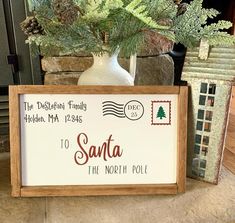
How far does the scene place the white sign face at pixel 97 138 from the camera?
2.36 feet

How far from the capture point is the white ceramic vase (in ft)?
2.61

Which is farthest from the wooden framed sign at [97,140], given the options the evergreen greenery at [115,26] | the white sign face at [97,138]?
the evergreen greenery at [115,26]

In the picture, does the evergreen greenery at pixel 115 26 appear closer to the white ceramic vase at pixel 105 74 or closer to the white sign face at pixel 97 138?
the white ceramic vase at pixel 105 74

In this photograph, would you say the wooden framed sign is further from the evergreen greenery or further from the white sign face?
the evergreen greenery

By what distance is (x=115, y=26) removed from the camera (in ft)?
2.40

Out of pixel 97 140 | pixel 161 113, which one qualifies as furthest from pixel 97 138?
pixel 161 113

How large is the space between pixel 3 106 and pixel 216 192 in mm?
790

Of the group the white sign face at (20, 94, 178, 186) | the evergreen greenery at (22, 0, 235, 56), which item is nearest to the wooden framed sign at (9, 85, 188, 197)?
the white sign face at (20, 94, 178, 186)

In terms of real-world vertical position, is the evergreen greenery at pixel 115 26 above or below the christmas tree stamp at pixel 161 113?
above

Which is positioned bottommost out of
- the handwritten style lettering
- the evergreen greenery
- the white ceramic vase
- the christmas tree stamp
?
the handwritten style lettering

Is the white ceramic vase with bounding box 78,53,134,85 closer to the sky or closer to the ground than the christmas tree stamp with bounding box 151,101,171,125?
closer to the sky

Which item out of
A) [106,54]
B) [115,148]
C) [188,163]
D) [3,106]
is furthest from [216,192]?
[3,106]

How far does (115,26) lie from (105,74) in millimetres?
132

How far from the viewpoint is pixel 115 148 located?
73 centimetres
